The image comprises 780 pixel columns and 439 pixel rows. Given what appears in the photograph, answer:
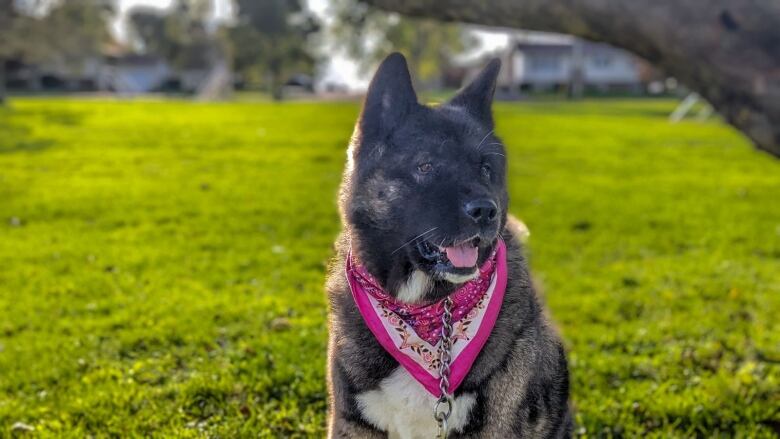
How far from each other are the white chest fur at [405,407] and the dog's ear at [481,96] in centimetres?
127

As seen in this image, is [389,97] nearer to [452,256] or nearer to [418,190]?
[418,190]

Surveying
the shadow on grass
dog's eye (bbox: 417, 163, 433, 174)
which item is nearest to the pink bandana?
dog's eye (bbox: 417, 163, 433, 174)

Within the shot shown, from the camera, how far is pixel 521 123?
2781cm

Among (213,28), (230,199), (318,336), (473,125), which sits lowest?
(213,28)

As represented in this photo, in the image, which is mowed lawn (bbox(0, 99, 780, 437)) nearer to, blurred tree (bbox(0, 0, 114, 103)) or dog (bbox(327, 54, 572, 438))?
dog (bbox(327, 54, 572, 438))

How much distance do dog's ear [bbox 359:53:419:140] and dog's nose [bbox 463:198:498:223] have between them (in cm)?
59

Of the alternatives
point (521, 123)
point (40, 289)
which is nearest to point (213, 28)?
point (521, 123)

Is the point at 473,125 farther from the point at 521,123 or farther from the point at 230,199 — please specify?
the point at 521,123

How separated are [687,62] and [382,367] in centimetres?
244

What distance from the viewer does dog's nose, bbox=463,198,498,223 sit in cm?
284

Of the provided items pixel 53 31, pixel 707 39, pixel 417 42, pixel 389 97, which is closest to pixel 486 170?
pixel 389 97

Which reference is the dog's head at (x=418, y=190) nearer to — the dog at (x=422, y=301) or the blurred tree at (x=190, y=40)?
the dog at (x=422, y=301)

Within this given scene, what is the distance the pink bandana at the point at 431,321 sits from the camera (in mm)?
3092

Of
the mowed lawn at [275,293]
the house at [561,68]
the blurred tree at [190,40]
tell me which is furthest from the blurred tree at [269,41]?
the mowed lawn at [275,293]
